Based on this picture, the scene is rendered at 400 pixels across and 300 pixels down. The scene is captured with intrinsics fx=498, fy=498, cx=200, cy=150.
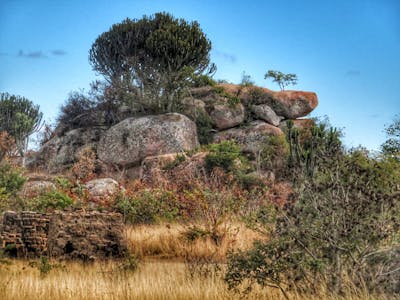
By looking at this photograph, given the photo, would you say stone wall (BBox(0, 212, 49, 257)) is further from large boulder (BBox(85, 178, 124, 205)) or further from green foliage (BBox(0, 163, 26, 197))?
green foliage (BBox(0, 163, 26, 197))

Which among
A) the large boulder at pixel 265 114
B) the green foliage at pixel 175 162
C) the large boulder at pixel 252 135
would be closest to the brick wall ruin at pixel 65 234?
the green foliage at pixel 175 162

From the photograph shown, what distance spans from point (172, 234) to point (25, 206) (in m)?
4.24

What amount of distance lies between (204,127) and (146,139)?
325 centimetres

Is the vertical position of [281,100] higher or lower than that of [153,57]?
lower

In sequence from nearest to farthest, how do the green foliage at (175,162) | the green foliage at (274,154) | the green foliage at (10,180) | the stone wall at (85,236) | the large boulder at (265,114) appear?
the stone wall at (85,236) < the green foliage at (10,180) < the green foliage at (175,162) < the green foliage at (274,154) < the large boulder at (265,114)

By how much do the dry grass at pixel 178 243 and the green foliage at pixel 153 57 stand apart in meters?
15.9

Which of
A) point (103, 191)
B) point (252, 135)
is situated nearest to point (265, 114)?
point (252, 135)

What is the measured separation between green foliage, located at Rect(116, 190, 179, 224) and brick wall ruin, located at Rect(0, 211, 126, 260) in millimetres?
3457

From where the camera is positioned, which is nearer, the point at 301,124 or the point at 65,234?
the point at 65,234

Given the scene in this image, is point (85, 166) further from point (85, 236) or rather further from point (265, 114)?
point (85, 236)

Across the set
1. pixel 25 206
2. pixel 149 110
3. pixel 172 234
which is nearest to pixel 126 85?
pixel 149 110

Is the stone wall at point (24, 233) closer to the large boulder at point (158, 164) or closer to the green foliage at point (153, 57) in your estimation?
the large boulder at point (158, 164)

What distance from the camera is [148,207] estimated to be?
1336 centimetres

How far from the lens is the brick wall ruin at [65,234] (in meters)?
9.06
